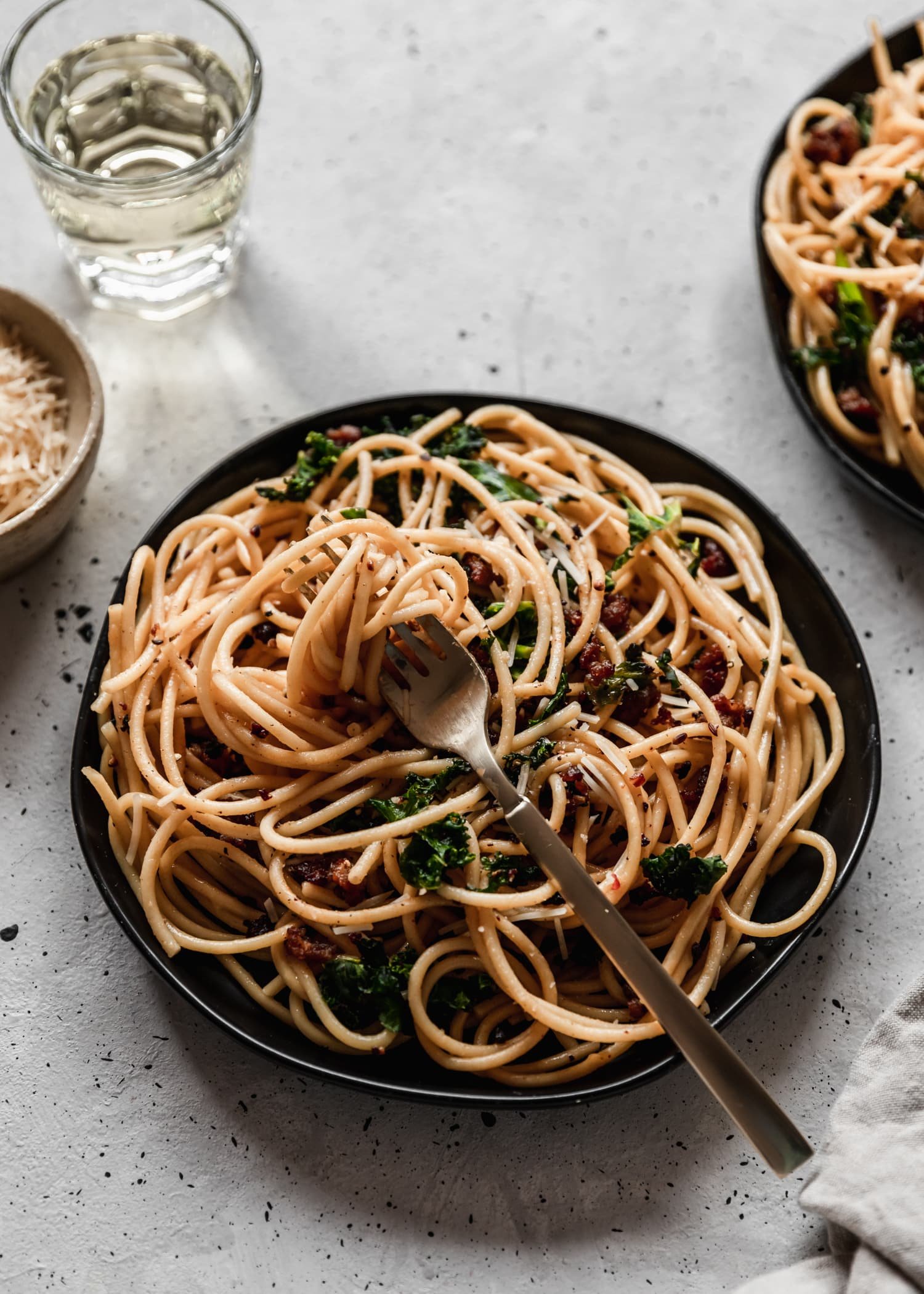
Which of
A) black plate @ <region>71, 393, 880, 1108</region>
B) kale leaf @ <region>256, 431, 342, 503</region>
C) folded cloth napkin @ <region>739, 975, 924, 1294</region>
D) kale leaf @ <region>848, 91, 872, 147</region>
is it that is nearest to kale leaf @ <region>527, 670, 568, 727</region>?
black plate @ <region>71, 393, 880, 1108</region>

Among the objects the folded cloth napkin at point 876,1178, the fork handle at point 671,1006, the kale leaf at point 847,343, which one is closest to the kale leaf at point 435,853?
the fork handle at point 671,1006

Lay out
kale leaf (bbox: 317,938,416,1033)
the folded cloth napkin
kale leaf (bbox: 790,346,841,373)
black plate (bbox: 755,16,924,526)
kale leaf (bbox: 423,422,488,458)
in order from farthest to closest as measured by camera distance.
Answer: kale leaf (bbox: 790,346,841,373)
black plate (bbox: 755,16,924,526)
kale leaf (bbox: 423,422,488,458)
kale leaf (bbox: 317,938,416,1033)
the folded cloth napkin

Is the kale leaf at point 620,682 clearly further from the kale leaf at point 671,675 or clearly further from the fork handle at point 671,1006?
the fork handle at point 671,1006

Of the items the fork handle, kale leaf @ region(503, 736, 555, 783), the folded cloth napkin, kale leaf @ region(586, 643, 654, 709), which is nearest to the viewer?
the fork handle

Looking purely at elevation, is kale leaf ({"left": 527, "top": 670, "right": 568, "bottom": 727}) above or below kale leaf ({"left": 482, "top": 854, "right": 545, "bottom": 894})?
above

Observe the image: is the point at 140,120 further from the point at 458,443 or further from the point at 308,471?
the point at 458,443

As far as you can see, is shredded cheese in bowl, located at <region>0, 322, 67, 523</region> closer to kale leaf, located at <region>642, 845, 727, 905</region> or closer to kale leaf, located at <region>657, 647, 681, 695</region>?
kale leaf, located at <region>657, 647, 681, 695</region>

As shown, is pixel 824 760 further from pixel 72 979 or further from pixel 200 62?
pixel 200 62
